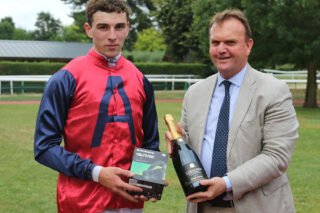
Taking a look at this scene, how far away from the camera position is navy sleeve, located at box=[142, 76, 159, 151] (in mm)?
3078

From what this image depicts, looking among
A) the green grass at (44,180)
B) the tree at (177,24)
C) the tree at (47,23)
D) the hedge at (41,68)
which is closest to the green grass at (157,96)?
the hedge at (41,68)

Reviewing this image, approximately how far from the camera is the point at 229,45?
272 cm

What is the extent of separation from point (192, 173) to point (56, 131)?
3.01ft

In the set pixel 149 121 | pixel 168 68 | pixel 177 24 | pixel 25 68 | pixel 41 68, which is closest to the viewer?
pixel 149 121

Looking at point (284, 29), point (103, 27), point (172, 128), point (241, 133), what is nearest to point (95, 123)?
point (172, 128)

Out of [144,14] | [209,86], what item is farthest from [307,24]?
[144,14]

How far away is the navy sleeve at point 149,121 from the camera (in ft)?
10.1

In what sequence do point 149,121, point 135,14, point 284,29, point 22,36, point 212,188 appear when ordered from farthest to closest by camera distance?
point 22,36, point 135,14, point 284,29, point 149,121, point 212,188

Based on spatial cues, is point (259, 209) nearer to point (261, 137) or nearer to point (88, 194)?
point (261, 137)

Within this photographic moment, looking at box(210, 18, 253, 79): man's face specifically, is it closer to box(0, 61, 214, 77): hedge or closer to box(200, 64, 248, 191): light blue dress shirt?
box(200, 64, 248, 191): light blue dress shirt

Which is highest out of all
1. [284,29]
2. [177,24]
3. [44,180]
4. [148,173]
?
[177,24]

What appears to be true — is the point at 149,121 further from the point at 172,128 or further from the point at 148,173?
the point at 148,173

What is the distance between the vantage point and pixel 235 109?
273cm

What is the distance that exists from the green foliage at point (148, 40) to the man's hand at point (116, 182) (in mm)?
51779
